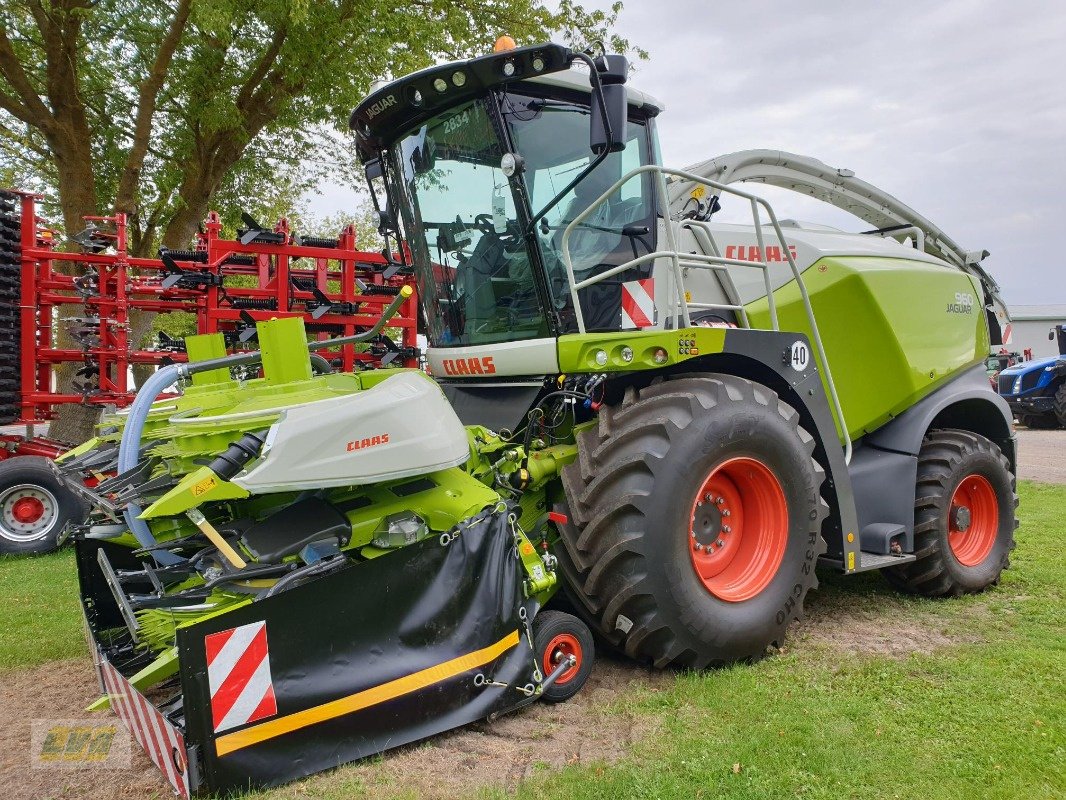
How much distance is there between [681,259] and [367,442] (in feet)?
6.12

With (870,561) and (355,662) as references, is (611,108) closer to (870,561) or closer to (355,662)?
(355,662)

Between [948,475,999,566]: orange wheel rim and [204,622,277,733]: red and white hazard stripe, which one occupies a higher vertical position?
[204,622,277,733]: red and white hazard stripe

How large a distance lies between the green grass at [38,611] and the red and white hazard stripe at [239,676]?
6.88 ft

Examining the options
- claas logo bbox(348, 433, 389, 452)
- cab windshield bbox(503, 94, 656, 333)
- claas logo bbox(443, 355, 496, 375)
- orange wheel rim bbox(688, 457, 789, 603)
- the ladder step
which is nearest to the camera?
claas logo bbox(348, 433, 389, 452)

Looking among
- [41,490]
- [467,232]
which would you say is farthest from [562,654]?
[41,490]

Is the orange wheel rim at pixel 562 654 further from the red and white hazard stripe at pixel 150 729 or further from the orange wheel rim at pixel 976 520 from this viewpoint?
the orange wheel rim at pixel 976 520

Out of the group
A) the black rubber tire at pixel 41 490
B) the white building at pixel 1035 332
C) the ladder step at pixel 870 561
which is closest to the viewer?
the ladder step at pixel 870 561

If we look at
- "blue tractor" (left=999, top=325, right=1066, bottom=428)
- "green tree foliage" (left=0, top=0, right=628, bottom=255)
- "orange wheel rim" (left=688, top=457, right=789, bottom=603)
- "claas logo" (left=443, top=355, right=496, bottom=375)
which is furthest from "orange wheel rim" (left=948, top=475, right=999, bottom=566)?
"blue tractor" (left=999, top=325, right=1066, bottom=428)

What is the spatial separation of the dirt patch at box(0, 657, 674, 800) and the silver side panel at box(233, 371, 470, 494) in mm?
955

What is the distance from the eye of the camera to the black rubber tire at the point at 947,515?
477 cm

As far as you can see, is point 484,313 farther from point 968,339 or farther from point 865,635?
point 968,339

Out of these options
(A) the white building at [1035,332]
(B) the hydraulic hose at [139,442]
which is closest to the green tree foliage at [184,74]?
(B) the hydraulic hose at [139,442]

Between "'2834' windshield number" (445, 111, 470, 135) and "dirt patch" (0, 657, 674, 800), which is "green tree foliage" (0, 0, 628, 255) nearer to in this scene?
"'2834' windshield number" (445, 111, 470, 135)

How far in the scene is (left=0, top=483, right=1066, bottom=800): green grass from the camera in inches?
102
